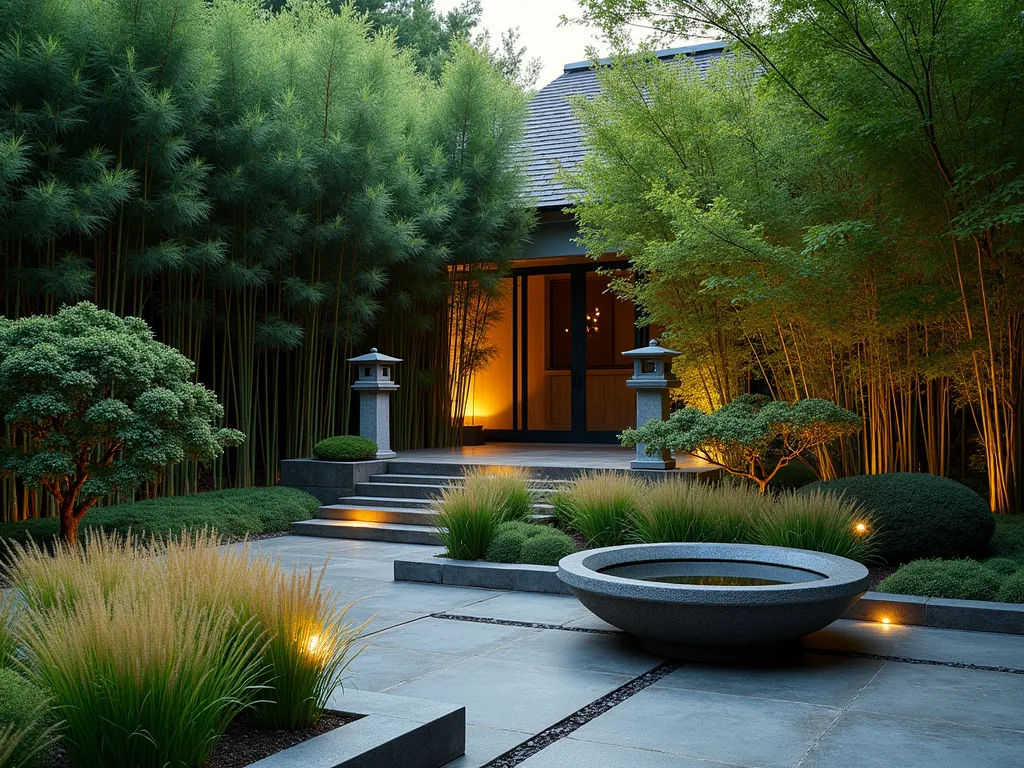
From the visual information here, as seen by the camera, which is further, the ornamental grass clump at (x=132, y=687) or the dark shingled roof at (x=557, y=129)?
the dark shingled roof at (x=557, y=129)

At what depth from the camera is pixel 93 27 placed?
7.36 metres

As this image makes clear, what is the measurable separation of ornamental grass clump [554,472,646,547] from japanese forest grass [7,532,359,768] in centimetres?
354

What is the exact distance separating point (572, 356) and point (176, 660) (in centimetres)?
1105

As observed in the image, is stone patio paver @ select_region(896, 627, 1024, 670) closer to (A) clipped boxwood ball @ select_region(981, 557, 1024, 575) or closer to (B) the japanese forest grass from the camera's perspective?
(A) clipped boxwood ball @ select_region(981, 557, 1024, 575)

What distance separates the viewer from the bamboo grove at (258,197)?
725 centimetres

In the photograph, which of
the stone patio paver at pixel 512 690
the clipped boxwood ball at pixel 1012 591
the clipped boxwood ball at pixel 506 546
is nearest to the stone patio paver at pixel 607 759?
the stone patio paver at pixel 512 690

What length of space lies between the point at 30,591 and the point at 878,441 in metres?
6.74

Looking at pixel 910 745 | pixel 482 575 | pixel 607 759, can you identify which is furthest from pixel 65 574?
pixel 482 575

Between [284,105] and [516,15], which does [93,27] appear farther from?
[516,15]

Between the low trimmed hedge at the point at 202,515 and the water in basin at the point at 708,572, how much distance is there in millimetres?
3327

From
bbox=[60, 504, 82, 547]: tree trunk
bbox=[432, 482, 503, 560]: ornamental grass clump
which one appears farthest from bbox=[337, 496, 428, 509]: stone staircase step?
bbox=[60, 504, 82, 547]: tree trunk

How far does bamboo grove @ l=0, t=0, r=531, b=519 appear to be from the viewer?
725 cm

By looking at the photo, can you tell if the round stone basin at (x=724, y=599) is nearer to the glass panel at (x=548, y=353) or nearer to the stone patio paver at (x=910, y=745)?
the stone patio paver at (x=910, y=745)

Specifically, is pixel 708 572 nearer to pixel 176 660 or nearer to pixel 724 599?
pixel 724 599
